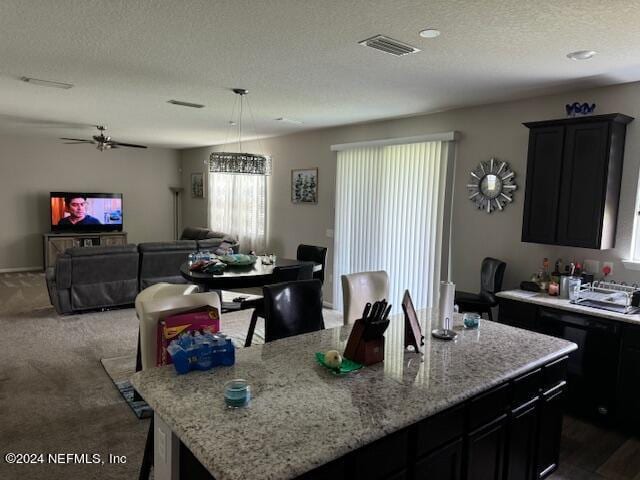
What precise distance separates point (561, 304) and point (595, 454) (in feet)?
3.36

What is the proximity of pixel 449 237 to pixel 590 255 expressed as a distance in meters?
1.40

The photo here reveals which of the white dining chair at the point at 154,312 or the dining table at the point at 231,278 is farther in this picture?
the dining table at the point at 231,278

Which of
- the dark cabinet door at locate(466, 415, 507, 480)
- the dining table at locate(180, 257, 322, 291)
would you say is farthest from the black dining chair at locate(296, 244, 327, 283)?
the dark cabinet door at locate(466, 415, 507, 480)

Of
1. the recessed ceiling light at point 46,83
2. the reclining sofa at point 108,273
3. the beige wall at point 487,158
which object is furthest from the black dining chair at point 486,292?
the recessed ceiling light at point 46,83

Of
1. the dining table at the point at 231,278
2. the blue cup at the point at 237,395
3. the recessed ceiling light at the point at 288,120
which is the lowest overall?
the dining table at the point at 231,278

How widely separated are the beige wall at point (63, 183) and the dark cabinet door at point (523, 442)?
30.2 feet

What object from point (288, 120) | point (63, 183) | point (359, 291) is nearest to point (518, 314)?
point (359, 291)

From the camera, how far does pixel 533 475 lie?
2.18 m

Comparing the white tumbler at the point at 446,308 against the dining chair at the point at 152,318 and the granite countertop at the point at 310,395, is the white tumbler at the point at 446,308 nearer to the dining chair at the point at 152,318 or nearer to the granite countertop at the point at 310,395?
the granite countertop at the point at 310,395

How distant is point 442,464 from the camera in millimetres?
1677

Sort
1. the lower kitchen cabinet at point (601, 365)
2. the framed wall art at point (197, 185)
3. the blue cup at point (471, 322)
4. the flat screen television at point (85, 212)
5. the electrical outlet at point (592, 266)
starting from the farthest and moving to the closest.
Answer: the framed wall art at point (197, 185)
the flat screen television at point (85, 212)
the electrical outlet at point (592, 266)
the lower kitchen cabinet at point (601, 365)
the blue cup at point (471, 322)

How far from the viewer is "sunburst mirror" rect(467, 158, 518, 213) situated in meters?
4.32

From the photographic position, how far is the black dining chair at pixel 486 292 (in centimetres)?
403

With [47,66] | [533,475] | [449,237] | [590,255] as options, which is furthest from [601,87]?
[47,66]
